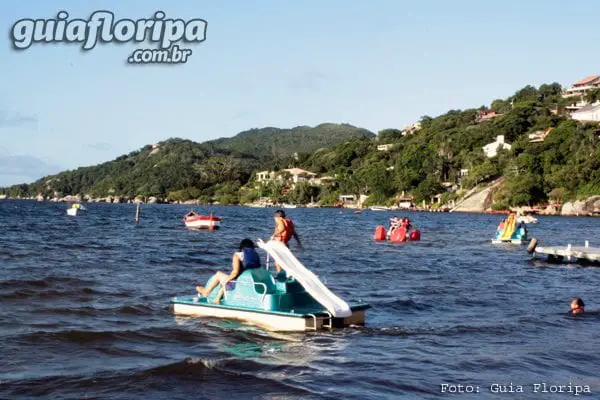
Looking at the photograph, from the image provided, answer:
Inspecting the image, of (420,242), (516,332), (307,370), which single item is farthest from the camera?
(420,242)

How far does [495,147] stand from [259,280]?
144258mm

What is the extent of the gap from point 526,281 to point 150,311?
1365cm

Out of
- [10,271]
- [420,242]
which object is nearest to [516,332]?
[10,271]

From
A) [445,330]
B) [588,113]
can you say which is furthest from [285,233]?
[588,113]

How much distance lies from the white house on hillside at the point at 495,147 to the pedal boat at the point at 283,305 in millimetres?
139699

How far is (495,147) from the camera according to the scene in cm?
15150

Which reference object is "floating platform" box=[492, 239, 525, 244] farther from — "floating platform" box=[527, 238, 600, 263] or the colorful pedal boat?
the colorful pedal boat

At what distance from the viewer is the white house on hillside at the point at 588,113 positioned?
14966 centimetres

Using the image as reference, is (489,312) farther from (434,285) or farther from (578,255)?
(578,255)

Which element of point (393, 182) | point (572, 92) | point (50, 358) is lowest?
point (50, 358)

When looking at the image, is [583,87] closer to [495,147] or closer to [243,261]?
[495,147]

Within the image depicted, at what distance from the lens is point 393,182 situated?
16475 cm

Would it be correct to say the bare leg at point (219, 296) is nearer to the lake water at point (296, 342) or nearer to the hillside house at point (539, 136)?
the lake water at point (296, 342)

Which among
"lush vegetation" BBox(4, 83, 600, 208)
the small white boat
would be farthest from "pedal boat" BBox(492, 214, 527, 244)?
"lush vegetation" BBox(4, 83, 600, 208)
